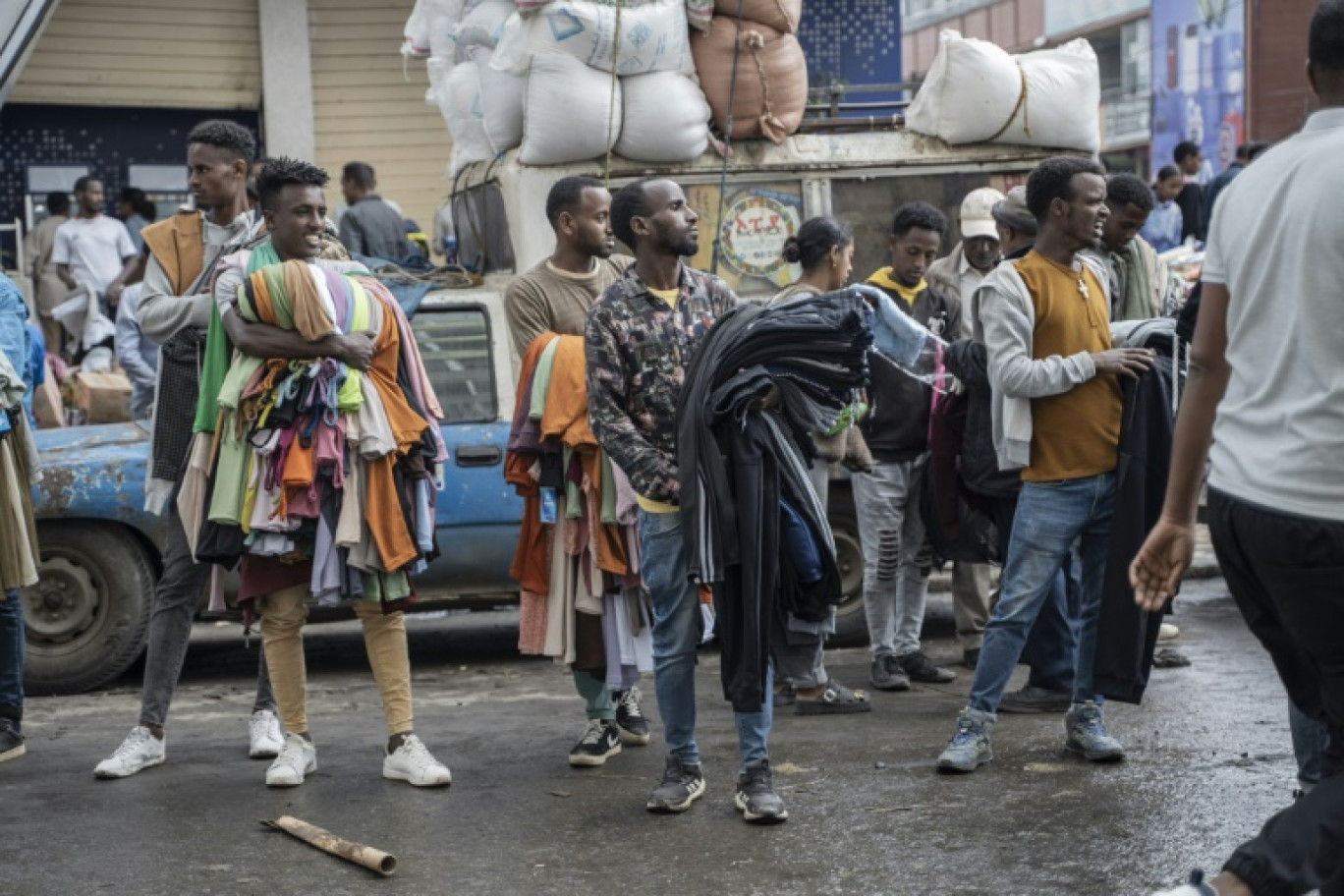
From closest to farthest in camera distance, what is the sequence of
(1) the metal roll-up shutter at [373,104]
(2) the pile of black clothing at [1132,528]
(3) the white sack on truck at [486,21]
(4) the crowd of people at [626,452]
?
(4) the crowd of people at [626,452], (2) the pile of black clothing at [1132,528], (3) the white sack on truck at [486,21], (1) the metal roll-up shutter at [373,104]

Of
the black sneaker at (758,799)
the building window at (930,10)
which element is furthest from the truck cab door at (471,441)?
the building window at (930,10)

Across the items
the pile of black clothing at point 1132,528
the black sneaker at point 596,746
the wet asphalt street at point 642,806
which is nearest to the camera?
the wet asphalt street at point 642,806

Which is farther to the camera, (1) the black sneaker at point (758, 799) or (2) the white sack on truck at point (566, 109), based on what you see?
(2) the white sack on truck at point (566, 109)

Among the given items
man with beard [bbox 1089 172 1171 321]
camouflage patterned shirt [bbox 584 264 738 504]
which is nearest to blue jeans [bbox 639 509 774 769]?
camouflage patterned shirt [bbox 584 264 738 504]

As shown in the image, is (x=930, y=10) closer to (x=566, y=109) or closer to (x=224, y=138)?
(x=566, y=109)

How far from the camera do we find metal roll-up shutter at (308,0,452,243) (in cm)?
1719

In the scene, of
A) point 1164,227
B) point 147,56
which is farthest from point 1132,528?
point 147,56

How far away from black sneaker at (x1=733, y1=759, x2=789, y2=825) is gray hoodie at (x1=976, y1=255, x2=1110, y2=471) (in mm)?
1278

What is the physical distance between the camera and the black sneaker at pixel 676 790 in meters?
5.36

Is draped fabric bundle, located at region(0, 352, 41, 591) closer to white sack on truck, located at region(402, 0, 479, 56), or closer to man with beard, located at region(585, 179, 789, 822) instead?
man with beard, located at region(585, 179, 789, 822)

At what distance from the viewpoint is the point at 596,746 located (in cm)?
612

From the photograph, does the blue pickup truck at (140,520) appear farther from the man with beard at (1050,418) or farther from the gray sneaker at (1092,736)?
the gray sneaker at (1092,736)

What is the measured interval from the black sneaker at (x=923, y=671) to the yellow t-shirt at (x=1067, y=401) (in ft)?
6.50

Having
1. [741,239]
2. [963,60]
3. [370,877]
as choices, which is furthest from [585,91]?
[370,877]
